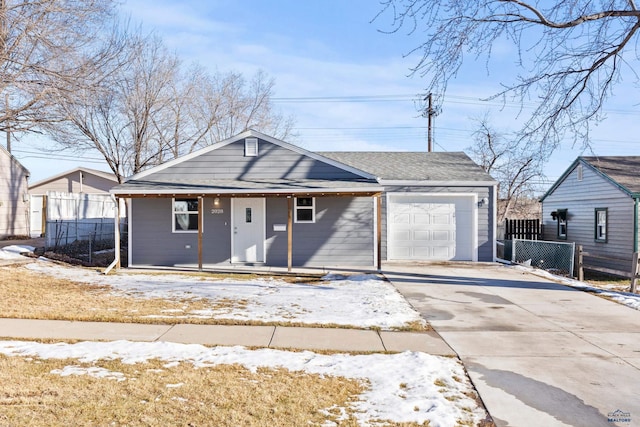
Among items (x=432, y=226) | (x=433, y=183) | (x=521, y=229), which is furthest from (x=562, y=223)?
(x=433, y=183)

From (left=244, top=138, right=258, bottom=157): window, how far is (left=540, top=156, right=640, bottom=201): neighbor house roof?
1071 cm

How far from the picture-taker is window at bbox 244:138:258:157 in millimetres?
14156

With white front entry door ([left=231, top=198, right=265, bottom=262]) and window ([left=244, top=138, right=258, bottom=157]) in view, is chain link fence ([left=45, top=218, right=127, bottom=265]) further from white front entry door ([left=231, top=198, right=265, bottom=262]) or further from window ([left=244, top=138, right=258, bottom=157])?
window ([left=244, top=138, right=258, bottom=157])

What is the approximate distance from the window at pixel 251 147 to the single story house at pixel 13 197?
13.8 metres

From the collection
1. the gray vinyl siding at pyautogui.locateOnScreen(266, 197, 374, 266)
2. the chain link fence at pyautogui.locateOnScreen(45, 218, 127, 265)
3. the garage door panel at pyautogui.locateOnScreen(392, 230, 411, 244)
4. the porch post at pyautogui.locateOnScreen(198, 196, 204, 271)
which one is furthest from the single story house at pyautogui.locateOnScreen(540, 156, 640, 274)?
the chain link fence at pyautogui.locateOnScreen(45, 218, 127, 265)

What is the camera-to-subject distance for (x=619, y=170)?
16906mm

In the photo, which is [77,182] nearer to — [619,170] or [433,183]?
[433,183]

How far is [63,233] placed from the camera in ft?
53.6

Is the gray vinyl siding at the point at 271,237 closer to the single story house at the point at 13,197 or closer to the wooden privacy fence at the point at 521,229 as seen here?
the wooden privacy fence at the point at 521,229

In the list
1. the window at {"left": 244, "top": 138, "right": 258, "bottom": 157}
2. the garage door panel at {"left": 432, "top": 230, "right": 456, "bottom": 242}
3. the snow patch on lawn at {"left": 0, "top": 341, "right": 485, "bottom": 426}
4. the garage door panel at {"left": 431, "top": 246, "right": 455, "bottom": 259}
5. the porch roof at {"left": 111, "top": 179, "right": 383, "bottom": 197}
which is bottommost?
the snow patch on lawn at {"left": 0, "top": 341, "right": 485, "bottom": 426}

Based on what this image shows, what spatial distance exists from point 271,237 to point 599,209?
12.2 metres

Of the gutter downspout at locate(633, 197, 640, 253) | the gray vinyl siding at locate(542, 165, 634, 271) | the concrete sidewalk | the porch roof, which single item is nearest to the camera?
the concrete sidewalk

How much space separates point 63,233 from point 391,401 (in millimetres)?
15801

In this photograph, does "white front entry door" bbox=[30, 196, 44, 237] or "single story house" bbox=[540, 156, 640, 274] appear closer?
"single story house" bbox=[540, 156, 640, 274]
